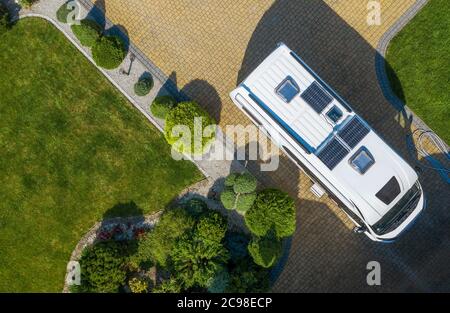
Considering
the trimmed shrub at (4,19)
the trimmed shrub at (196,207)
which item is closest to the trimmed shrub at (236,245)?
the trimmed shrub at (196,207)

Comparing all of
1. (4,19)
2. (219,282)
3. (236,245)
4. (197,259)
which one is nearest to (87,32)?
(4,19)

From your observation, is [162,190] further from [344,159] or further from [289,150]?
[344,159]

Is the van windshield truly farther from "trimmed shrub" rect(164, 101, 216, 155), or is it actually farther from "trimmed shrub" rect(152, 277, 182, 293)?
"trimmed shrub" rect(152, 277, 182, 293)

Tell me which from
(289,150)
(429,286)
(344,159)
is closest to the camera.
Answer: (344,159)

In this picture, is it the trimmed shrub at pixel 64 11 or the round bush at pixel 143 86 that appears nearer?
the round bush at pixel 143 86

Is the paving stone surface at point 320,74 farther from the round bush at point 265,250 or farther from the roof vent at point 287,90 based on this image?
the roof vent at point 287,90

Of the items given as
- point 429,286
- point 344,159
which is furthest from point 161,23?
point 429,286
